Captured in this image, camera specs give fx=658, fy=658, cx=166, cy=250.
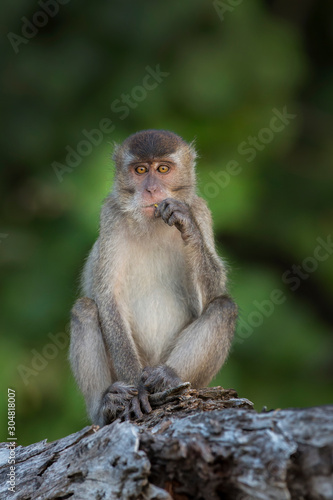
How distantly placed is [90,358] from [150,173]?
2.58 metres

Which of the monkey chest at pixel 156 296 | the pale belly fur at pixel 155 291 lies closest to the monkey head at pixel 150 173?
the pale belly fur at pixel 155 291

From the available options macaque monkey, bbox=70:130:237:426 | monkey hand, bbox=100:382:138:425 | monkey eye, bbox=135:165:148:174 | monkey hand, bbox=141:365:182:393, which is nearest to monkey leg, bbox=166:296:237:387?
macaque monkey, bbox=70:130:237:426

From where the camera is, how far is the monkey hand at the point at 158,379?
7.52 metres

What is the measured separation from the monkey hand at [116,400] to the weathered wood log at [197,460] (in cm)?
134

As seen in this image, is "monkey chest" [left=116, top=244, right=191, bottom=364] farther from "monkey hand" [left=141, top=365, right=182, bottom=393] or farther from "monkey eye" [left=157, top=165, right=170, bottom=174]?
"monkey hand" [left=141, top=365, right=182, bottom=393]

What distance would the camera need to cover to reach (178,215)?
811 cm

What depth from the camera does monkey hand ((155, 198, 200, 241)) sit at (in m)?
8.12

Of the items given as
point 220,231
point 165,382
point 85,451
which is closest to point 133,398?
point 165,382

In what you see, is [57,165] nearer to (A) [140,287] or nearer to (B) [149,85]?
(B) [149,85]

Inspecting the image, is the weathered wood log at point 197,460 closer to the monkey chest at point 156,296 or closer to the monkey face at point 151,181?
the monkey chest at point 156,296

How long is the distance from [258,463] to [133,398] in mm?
3004

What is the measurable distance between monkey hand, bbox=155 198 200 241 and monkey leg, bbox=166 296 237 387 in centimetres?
103

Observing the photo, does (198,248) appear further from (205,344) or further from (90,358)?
(90,358)

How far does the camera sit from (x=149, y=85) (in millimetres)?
12609
